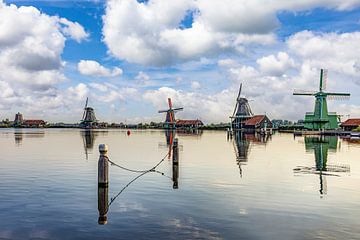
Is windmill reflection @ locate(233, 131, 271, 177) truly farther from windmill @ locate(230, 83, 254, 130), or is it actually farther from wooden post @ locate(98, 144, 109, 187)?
windmill @ locate(230, 83, 254, 130)

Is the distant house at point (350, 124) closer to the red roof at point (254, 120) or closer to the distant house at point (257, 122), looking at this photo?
the distant house at point (257, 122)

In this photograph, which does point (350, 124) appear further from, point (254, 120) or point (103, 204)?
point (103, 204)

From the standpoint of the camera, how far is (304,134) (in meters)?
106

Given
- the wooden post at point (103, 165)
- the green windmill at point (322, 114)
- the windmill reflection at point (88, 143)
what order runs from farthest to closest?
the green windmill at point (322, 114) < the windmill reflection at point (88, 143) < the wooden post at point (103, 165)

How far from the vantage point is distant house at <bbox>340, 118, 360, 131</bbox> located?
131m

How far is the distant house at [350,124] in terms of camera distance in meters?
131

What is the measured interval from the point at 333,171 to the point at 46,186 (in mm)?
19955

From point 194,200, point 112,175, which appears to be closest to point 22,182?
point 112,175

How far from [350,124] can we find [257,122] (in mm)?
35321

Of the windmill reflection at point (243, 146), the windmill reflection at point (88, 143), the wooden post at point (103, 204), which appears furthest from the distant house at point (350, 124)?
the wooden post at point (103, 204)

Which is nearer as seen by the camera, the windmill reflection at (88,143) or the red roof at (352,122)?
the windmill reflection at (88,143)

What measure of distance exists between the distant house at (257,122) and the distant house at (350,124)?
98.4 ft

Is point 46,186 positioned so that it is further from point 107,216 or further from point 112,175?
point 107,216

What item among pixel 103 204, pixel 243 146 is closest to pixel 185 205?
pixel 103 204
